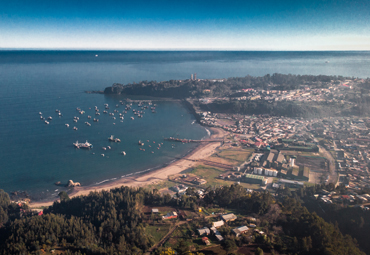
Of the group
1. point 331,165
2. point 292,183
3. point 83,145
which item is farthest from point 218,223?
point 83,145

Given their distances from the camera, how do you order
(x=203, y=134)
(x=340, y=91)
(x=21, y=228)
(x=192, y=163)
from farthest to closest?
(x=340, y=91) < (x=203, y=134) < (x=192, y=163) < (x=21, y=228)

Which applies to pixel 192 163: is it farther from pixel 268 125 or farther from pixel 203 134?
pixel 268 125

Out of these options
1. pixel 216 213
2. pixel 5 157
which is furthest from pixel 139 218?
pixel 5 157

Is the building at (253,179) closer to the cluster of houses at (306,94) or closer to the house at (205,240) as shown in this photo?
the house at (205,240)

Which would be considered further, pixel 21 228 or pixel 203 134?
pixel 203 134

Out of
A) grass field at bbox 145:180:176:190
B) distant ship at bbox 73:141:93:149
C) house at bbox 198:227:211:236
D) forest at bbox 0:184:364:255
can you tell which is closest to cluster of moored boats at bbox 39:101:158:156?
distant ship at bbox 73:141:93:149

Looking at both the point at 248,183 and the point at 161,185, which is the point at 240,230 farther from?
the point at 161,185

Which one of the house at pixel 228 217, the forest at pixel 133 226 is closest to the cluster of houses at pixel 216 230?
the house at pixel 228 217
